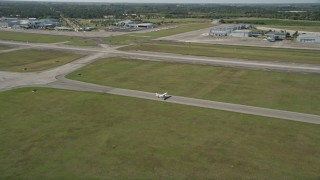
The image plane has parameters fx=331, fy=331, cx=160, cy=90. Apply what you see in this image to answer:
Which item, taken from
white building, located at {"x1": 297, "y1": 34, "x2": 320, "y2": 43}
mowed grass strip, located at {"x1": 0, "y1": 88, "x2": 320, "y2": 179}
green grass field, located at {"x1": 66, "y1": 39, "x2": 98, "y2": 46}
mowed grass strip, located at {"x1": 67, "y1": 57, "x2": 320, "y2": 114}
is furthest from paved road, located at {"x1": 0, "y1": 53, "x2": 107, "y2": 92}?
white building, located at {"x1": 297, "y1": 34, "x2": 320, "y2": 43}

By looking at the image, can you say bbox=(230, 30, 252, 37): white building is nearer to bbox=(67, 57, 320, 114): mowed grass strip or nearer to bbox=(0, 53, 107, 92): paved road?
bbox=(67, 57, 320, 114): mowed grass strip

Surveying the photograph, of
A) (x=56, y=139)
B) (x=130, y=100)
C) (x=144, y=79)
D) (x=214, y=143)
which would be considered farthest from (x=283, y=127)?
A: (x=144, y=79)

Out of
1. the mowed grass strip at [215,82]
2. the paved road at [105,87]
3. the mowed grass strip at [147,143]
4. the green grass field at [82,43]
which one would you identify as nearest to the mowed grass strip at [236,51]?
the paved road at [105,87]

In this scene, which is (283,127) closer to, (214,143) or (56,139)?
(214,143)

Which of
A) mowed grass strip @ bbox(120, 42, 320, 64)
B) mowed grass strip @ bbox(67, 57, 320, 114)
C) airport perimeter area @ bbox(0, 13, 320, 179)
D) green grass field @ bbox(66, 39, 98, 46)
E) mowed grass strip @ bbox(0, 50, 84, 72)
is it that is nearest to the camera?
airport perimeter area @ bbox(0, 13, 320, 179)

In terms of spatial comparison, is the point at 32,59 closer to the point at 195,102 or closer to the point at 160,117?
the point at 195,102

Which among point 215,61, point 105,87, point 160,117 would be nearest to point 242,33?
point 215,61
